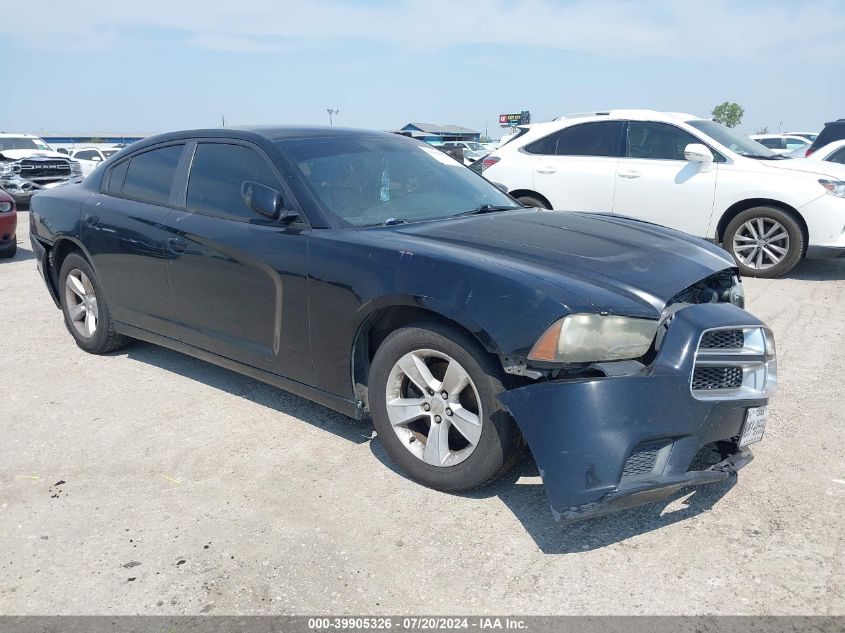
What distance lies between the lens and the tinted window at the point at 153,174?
4.37 meters

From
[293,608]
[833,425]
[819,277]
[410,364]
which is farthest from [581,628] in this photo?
A: [819,277]

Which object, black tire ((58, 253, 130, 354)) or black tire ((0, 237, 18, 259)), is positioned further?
black tire ((0, 237, 18, 259))

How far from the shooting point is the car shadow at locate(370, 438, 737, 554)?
283 centimetres

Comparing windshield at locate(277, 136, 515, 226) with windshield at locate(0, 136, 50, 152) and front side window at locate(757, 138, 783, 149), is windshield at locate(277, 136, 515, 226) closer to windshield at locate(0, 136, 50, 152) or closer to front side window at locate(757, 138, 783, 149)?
windshield at locate(0, 136, 50, 152)

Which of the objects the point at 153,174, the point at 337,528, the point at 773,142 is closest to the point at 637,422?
the point at 337,528

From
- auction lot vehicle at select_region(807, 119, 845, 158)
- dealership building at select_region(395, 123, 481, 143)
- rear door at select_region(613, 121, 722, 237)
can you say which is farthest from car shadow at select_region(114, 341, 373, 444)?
dealership building at select_region(395, 123, 481, 143)

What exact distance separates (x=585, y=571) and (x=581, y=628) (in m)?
0.32

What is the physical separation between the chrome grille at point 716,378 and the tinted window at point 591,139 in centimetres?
600

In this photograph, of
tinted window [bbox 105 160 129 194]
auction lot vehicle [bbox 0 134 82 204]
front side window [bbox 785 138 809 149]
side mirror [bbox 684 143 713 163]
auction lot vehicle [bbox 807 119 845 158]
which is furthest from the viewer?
front side window [bbox 785 138 809 149]

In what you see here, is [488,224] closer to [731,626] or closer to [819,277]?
[731,626]

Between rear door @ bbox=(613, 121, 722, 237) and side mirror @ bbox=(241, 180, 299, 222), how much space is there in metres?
5.50

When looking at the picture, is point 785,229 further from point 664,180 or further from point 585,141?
point 585,141

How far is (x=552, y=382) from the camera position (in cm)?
266

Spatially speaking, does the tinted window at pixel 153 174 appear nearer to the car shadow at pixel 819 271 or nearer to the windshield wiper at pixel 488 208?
the windshield wiper at pixel 488 208
